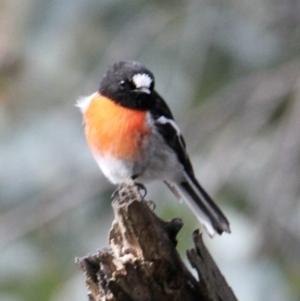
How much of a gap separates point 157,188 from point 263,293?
4.01 ft

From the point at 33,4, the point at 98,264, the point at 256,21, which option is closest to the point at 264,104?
the point at 256,21

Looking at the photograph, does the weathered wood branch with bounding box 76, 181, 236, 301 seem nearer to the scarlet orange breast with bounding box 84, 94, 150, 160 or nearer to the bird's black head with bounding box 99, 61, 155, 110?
the scarlet orange breast with bounding box 84, 94, 150, 160

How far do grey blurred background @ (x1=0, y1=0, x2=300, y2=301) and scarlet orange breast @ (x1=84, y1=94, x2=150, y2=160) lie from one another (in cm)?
100

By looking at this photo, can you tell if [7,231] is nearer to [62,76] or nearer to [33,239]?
[33,239]

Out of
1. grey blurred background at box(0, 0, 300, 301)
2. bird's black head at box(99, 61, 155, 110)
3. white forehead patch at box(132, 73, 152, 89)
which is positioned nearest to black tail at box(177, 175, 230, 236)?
grey blurred background at box(0, 0, 300, 301)

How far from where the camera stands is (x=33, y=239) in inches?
236

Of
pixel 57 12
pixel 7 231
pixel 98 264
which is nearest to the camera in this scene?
pixel 98 264

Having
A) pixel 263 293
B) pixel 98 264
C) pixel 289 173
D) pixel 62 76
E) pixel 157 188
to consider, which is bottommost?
pixel 98 264

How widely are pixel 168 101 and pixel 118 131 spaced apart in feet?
5.24

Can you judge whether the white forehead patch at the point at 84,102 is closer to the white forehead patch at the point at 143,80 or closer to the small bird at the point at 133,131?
the small bird at the point at 133,131

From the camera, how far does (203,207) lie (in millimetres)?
4762

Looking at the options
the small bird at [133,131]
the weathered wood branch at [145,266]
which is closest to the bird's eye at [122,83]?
the small bird at [133,131]

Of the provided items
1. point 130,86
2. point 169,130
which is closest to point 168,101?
point 169,130

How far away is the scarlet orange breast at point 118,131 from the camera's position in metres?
4.29
